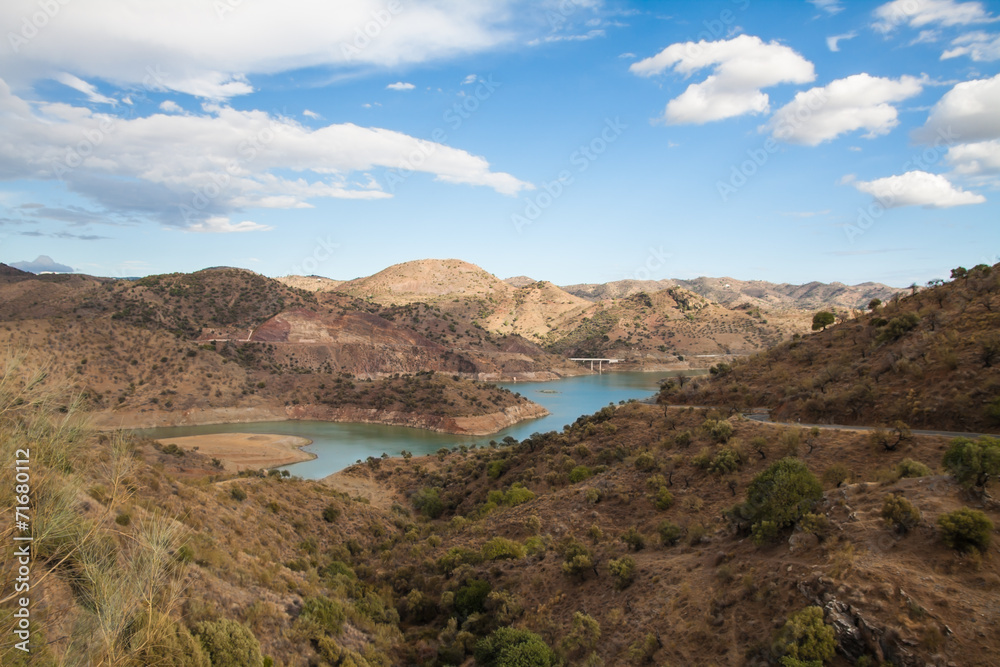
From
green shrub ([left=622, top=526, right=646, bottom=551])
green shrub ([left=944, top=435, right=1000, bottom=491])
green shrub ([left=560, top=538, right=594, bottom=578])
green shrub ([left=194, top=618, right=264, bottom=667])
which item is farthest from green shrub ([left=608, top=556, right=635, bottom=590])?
green shrub ([left=194, top=618, right=264, bottom=667])

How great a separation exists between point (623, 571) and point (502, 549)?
6.01 meters

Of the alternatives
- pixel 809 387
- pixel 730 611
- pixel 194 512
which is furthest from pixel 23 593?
pixel 809 387

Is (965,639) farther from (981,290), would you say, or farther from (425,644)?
(981,290)

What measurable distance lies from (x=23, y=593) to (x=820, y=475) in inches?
709

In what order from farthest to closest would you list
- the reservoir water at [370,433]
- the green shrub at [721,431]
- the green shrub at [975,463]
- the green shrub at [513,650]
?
1. the reservoir water at [370,433]
2. the green shrub at [721,431]
3. the green shrub at [513,650]
4. the green shrub at [975,463]

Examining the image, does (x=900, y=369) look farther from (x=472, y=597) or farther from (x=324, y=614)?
(x=324, y=614)

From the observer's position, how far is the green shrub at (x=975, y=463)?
37.1 ft

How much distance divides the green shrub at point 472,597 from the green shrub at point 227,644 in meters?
8.32

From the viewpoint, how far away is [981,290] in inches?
901

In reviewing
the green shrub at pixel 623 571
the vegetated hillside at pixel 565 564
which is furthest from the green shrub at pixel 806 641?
the green shrub at pixel 623 571

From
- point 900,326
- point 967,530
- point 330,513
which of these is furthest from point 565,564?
point 900,326

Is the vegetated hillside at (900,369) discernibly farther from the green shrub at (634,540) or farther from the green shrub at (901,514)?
the green shrub at (634,540)

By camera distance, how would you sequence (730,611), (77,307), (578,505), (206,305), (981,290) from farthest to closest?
1. (206,305)
2. (77,307)
3. (981,290)
4. (578,505)
5. (730,611)

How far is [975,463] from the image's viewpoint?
11.4m
